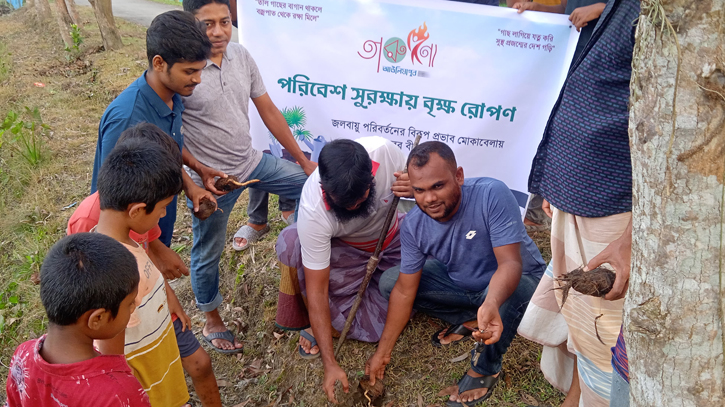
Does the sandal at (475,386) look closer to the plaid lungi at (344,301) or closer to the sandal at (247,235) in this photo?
the plaid lungi at (344,301)

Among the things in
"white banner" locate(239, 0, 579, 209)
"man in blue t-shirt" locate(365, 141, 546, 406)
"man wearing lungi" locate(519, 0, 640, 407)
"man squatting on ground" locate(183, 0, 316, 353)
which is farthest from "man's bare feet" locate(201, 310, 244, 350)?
"man wearing lungi" locate(519, 0, 640, 407)

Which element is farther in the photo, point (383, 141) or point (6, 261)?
point (6, 261)

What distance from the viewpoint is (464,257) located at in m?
2.81

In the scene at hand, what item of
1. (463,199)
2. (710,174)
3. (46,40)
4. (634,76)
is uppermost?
(634,76)

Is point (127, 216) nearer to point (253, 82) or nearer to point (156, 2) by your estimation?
point (253, 82)

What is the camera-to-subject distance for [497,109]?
3.83 meters

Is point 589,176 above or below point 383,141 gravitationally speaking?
above

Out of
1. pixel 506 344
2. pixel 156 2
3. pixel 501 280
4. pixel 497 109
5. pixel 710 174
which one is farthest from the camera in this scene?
pixel 156 2

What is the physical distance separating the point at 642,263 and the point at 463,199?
143 centimetres

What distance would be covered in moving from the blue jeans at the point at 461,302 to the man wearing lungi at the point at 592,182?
27 cm

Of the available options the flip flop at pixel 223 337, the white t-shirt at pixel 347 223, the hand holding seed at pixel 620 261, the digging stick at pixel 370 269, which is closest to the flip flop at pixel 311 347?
the digging stick at pixel 370 269

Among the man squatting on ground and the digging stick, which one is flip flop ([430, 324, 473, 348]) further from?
the man squatting on ground

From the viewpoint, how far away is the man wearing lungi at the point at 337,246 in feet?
8.75

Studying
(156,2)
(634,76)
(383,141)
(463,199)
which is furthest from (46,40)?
(634,76)
